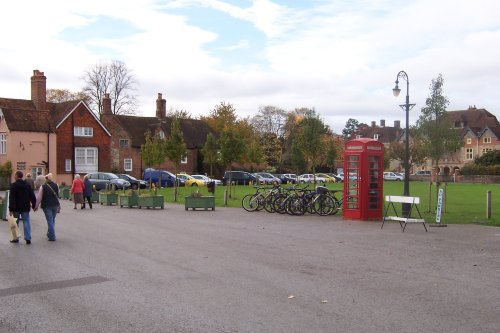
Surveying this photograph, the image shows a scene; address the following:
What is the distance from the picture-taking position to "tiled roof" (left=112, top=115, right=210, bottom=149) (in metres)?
65.5

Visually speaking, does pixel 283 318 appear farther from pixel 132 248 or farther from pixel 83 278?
pixel 132 248

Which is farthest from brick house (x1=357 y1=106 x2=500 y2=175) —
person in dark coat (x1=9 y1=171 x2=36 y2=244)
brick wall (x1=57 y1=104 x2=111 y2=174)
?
person in dark coat (x1=9 y1=171 x2=36 y2=244)

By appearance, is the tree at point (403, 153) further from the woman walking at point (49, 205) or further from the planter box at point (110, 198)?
the woman walking at point (49, 205)

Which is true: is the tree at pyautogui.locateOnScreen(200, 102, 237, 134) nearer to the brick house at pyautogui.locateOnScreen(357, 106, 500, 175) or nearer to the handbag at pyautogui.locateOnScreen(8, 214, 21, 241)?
the brick house at pyautogui.locateOnScreen(357, 106, 500, 175)

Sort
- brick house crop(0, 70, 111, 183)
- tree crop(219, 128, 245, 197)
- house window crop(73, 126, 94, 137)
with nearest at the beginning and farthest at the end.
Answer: tree crop(219, 128, 245, 197), brick house crop(0, 70, 111, 183), house window crop(73, 126, 94, 137)

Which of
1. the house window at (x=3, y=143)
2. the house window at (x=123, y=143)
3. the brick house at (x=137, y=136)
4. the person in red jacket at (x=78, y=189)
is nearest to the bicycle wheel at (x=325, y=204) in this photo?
the person in red jacket at (x=78, y=189)

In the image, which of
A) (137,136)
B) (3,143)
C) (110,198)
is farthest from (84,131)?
(110,198)

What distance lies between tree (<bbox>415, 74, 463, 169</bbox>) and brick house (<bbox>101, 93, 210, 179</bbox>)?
38.4m

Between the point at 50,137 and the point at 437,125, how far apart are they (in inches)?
1593

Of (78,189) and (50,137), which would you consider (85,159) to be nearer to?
(50,137)

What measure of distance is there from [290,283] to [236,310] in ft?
6.06

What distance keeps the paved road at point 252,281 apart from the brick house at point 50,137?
129 ft

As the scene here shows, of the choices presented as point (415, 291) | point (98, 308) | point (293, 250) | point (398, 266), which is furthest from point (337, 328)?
point (293, 250)

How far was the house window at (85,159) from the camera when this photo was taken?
5606 cm
